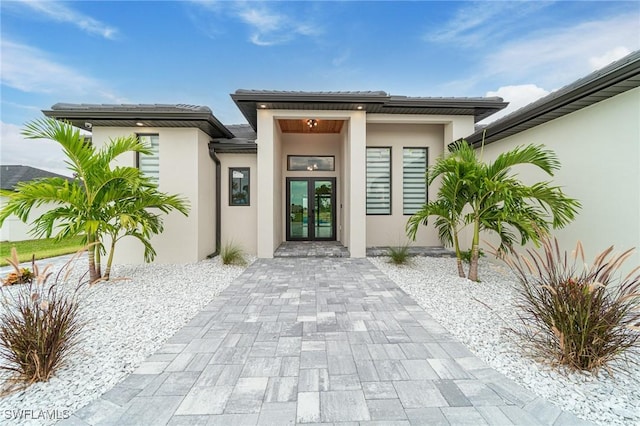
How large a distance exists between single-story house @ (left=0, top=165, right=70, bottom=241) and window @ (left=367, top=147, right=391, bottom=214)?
12.7 metres

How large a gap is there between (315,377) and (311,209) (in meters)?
7.19

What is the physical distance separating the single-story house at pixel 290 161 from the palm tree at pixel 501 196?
238cm

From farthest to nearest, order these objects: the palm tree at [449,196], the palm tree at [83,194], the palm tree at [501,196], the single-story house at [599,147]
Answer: the palm tree at [449,196] < the palm tree at [83,194] < the palm tree at [501,196] < the single-story house at [599,147]

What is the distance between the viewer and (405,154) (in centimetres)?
828

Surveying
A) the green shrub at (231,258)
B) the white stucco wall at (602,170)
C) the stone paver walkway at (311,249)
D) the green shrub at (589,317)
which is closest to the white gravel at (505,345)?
the green shrub at (589,317)

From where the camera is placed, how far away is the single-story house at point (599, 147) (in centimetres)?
350

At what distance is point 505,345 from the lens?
2.61 m

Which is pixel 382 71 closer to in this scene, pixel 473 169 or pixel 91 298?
pixel 473 169

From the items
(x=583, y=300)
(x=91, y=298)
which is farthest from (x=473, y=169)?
(x=91, y=298)

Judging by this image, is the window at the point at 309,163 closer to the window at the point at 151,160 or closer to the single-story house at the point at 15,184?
the window at the point at 151,160

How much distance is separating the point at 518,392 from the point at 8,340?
156 inches

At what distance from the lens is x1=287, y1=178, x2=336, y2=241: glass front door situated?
911cm

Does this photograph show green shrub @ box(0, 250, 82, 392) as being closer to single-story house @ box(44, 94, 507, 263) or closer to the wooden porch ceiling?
single-story house @ box(44, 94, 507, 263)

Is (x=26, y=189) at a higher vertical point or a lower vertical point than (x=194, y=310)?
higher
